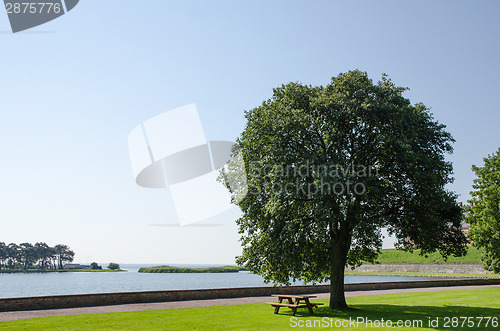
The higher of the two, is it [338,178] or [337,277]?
[338,178]

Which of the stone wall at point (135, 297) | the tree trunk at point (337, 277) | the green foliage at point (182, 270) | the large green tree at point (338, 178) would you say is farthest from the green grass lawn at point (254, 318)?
the green foliage at point (182, 270)

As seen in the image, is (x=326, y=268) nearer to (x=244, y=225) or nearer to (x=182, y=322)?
(x=244, y=225)

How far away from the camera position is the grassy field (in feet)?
372

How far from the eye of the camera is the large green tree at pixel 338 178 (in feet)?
75.2

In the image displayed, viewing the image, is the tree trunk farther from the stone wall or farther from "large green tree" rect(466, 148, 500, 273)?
"large green tree" rect(466, 148, 500, 273)

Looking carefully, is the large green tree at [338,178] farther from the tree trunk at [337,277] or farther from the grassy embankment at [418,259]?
the grassy embankment at [418,259]

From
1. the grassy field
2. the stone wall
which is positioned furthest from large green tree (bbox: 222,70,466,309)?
the grassy field

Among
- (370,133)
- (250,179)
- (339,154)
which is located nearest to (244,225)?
(250,179)

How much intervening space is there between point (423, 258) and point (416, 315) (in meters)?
117

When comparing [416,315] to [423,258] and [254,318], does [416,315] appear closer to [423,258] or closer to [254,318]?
[254,318]

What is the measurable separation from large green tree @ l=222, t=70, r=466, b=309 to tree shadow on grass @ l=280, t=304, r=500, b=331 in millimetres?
2114

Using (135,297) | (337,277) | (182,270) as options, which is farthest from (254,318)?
(182,270)

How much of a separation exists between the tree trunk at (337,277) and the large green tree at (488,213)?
16323 mm

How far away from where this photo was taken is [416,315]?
72.3 feet
